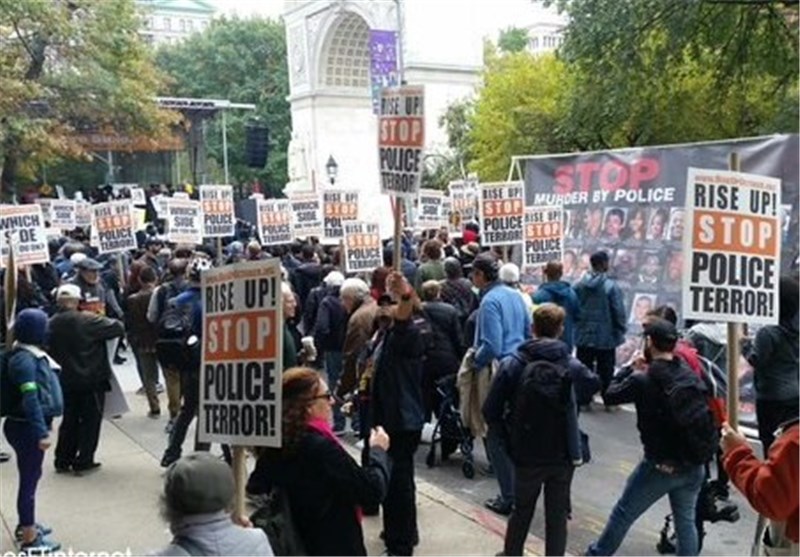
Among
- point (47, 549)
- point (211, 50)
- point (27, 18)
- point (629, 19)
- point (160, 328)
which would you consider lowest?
point (47, 549)

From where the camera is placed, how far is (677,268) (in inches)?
396

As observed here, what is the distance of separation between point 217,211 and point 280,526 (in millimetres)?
10370

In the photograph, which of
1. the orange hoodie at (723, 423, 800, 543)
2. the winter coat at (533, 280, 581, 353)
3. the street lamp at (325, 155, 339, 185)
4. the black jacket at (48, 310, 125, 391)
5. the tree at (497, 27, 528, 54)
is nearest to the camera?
the orange hoodie at (723, 423, 800, 543)

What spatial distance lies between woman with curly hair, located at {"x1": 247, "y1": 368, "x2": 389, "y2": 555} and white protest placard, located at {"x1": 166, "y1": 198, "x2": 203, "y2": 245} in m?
10.1

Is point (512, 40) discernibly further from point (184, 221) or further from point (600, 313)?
point (600, 313)

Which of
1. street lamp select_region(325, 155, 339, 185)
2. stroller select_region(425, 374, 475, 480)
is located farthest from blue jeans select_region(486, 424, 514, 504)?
street lamp select_region(325, 155, 339, 185)

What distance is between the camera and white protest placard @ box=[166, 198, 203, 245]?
→ 533 inches

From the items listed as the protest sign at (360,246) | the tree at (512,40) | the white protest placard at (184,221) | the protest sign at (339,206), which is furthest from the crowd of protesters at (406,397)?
the tree at (512,40)

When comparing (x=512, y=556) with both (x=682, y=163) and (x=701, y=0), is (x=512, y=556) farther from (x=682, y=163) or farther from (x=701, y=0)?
(x=701, y=0)

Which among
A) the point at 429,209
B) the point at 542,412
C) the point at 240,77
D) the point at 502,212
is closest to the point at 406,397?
the point at 542,412

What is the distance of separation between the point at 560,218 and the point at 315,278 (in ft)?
11.2

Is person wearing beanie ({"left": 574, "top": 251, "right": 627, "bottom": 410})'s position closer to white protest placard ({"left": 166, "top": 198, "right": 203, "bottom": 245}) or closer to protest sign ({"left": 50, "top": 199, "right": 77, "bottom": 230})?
white protest placard ({"left": 166, "top": 198, "right": 203, "bottom": 245})

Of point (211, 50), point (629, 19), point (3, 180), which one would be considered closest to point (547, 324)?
point (629, 19)

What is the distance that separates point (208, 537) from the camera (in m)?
2.97
